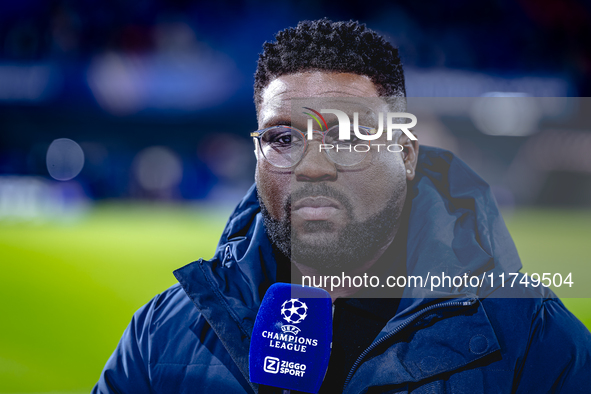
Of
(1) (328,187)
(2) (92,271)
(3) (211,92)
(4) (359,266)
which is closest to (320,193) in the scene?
(1) (328,187)

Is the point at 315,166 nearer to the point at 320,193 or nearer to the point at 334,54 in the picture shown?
the point at 320,193

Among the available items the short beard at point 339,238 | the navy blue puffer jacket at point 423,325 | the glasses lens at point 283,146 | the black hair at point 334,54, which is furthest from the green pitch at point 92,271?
the black hair at point 334,54

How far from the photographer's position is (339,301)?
4.21 ft

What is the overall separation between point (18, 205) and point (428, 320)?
9.33 m

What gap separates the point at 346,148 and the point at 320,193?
0.13 metres

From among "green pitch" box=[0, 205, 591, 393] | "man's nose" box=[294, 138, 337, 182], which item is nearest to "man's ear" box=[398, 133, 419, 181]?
"man's nose" box=[294, 138, 337, 182]

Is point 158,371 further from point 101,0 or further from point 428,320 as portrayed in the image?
point 101,0

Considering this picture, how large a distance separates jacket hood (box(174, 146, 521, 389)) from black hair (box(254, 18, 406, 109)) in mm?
282

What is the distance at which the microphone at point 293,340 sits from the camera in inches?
39.7

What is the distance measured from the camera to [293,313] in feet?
3.43

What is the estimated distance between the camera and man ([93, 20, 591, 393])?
3.51 ft

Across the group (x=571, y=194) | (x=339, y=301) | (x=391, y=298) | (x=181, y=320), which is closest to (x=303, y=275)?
(x=339, y=301)

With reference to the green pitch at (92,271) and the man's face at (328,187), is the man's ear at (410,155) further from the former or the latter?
the green pitch at (92,271)

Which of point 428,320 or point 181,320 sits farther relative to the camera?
point 181,320
